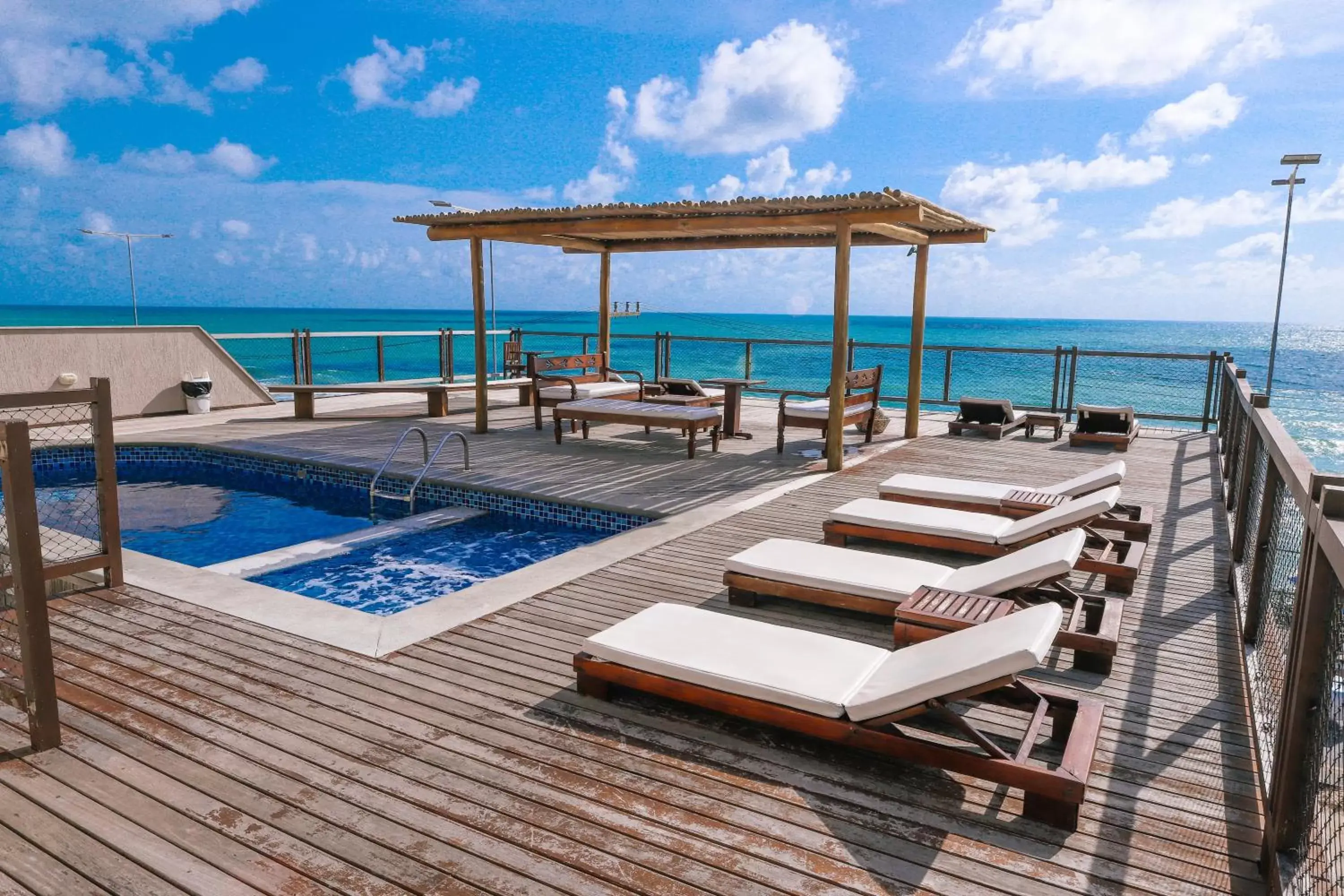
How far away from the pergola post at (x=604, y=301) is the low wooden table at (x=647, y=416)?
3.22m

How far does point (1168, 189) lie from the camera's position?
79000mm

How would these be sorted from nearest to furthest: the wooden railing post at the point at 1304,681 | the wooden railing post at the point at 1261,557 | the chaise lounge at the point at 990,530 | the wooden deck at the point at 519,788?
the wooden railing post at the point at 1304,681 < the wooden deck at the point at 519,788 < the wooden railing post at the point at 1261,557 < the chaise lounge at the point at 990,530

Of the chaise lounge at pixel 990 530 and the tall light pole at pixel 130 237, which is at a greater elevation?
the tall light pole at pixel 130 237

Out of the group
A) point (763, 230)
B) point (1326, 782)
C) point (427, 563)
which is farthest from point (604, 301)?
point (1326, 782)

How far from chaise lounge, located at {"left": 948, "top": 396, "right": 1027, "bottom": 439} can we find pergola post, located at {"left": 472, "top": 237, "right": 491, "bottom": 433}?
5.67m

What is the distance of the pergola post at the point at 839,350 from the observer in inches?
314

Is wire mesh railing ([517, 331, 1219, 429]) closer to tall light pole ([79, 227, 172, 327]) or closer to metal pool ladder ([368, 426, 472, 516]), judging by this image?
tall light pole ([79, 227, 172, 327])

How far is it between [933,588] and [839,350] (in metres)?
4.53

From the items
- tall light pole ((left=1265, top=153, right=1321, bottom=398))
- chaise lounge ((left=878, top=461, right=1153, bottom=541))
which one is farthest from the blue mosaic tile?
tall light pole ((left=1265, top=153, right=1321, bottom=398))

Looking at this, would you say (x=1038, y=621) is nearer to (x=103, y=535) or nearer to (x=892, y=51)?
(x=103, y=535)

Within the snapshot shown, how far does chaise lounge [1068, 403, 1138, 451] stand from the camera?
953 centimetres

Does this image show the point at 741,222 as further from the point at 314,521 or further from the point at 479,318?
the point at 314,521

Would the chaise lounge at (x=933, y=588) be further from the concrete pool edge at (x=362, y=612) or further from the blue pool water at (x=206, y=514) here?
the blue pool water at (x=206, y=514)

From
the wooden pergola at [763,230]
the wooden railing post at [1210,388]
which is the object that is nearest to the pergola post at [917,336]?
the wooden pergola at [763,230]
